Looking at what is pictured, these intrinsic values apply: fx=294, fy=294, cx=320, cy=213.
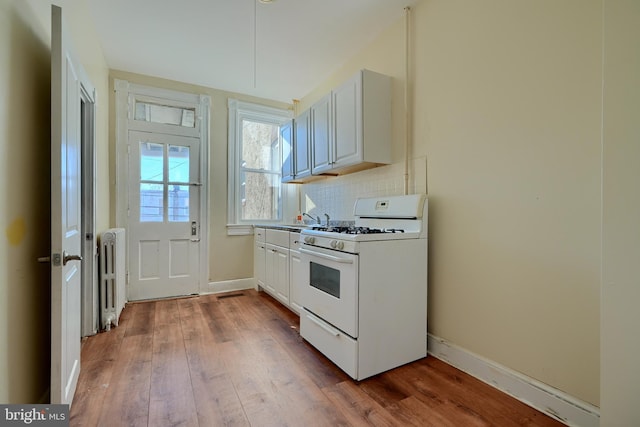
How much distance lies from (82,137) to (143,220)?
1.35 metres

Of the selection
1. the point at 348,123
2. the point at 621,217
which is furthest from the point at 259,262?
the point at 621,217

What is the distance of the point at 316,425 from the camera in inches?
57.5

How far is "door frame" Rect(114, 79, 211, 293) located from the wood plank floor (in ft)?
4.50

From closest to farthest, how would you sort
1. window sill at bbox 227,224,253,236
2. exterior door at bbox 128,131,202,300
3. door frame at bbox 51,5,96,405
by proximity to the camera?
door frame at bbox 51,5,96,405 → exterior door at bbox 128,131,202,300 → window sill at bbox 227,224,253,236

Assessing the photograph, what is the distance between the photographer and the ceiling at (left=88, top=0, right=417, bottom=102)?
241cm

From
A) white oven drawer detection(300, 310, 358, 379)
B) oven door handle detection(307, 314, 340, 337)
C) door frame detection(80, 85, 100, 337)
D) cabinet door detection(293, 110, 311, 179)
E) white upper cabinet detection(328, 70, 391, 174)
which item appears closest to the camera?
white oven drawer detection(300, 310, 358, 379)

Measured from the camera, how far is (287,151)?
13.3ft

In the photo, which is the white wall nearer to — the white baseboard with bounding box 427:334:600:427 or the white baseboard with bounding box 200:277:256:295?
the white baseboard with bounding box 427:334:600:427

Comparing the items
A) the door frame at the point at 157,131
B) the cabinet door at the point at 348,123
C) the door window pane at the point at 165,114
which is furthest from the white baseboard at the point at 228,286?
the cabinet door at the point at 348,123

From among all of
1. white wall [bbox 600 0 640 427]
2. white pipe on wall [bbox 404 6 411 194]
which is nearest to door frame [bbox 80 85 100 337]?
white pipe on wall [bbox 404 6 411 194]

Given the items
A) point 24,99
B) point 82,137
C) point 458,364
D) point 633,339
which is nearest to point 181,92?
point 82,137

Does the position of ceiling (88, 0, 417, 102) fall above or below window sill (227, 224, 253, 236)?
above

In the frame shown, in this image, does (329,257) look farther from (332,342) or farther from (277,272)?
(277,272)

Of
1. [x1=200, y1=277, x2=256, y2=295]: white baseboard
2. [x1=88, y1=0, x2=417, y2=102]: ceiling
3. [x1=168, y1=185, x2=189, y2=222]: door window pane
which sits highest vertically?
[x1=88, y1=0, x2=417, y2=102]: ceiling
